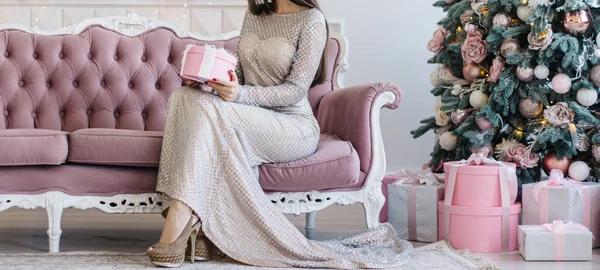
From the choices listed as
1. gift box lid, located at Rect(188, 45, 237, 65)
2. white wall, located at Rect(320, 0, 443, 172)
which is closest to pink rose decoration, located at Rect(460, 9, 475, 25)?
white wall, located at Rect(320, 0, 443, 172)

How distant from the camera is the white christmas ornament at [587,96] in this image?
2.63 metres

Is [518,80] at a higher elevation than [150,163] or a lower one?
higher

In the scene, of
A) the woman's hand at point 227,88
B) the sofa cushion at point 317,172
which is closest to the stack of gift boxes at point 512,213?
the sofa cushion at point 317,172

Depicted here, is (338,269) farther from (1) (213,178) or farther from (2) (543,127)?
(2) (543,127)

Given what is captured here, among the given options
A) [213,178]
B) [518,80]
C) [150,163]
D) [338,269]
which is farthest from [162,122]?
[518,80]

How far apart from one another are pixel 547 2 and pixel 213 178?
141cm

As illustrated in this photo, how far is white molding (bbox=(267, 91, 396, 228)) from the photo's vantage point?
238cm

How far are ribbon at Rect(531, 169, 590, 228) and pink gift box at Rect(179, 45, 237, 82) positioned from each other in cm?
120

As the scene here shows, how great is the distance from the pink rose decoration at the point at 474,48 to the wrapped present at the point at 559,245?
77 cm

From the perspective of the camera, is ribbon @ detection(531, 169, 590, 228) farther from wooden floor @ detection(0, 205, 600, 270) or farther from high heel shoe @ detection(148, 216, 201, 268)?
high heel shoe @ detection(148, 216, 201, 268)

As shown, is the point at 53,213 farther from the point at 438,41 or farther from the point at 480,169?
the point at 438,41

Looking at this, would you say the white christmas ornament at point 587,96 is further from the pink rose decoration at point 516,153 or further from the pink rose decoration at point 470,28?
the pink rose decoration at point 470,28

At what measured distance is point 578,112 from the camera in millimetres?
2605

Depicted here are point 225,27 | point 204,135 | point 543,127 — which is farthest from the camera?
point 225,27
